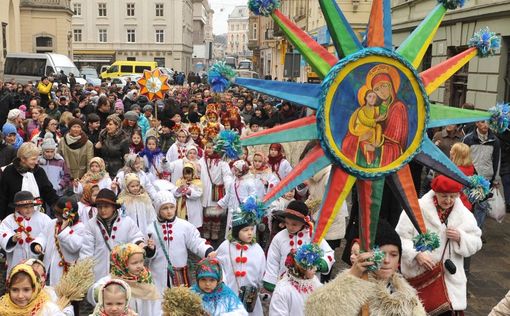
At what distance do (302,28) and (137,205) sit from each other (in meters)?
13.5

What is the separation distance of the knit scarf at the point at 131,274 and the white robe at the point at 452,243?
6.94ft

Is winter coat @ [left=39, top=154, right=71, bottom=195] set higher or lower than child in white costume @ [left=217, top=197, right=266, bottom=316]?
higher

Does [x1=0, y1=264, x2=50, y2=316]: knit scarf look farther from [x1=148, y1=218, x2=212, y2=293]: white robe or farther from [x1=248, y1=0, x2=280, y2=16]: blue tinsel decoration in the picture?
[x1=248, y1=0, x2=280, y2=16]: blue tinsel decoration

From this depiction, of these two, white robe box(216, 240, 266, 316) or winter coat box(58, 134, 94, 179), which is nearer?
white robe box(216, 240, 266, 316)

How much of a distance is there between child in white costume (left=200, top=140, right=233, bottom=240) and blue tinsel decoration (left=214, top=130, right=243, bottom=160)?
5387 mm

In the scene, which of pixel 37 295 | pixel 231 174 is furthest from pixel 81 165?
pixel 37 295

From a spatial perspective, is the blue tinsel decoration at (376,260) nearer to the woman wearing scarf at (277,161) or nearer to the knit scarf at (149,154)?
the woman wearing scarf at (277,161)

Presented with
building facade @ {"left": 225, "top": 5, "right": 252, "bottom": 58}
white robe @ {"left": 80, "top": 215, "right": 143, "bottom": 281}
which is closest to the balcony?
white robe @ {"left": 80, "top": 215, "right": 143, "bottom": 281}

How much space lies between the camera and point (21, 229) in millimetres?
6191

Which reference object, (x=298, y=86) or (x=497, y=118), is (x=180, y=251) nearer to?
(x=298, y=86)

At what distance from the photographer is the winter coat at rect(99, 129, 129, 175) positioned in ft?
30.5

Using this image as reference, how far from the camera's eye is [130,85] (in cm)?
2253

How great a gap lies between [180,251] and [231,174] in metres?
2.94

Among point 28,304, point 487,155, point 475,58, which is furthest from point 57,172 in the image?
point 475,58
